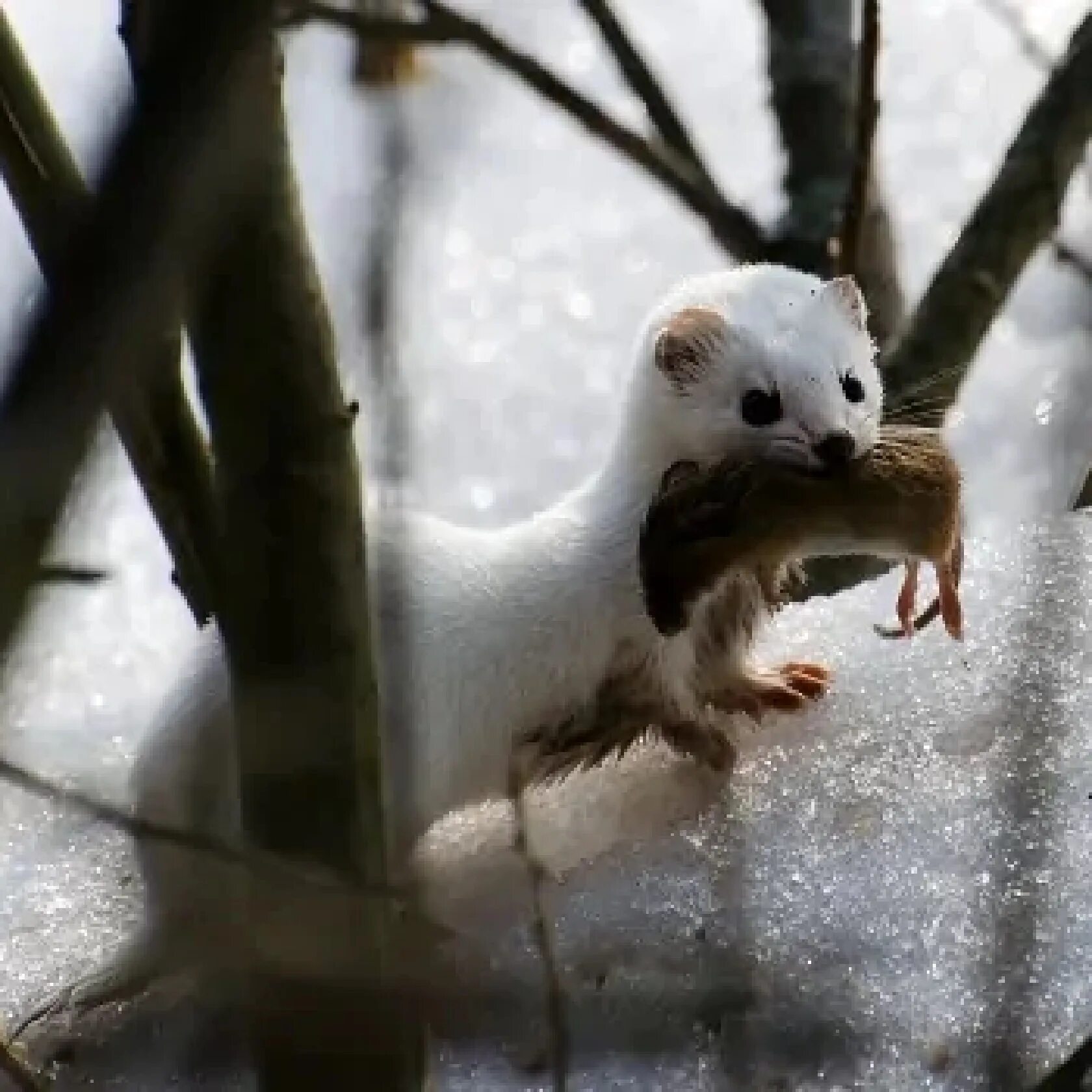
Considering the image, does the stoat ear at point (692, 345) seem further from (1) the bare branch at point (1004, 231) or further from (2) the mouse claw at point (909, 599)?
(1) the bare branch at point (1004, 231)

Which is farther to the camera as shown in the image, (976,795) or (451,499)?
(451,499)

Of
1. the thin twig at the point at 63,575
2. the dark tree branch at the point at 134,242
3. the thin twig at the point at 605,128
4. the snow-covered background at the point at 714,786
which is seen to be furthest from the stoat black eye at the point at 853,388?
the dark tree branch at the point at 134,242

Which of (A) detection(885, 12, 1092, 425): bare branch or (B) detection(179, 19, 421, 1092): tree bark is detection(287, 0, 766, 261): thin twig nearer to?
(A) detection(885, 12, 1092, 425): bare branch

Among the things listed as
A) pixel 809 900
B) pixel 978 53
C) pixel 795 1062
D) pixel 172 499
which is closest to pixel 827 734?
pixel 809 900

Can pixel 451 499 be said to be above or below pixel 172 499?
below

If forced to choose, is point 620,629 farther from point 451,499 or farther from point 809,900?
point 451,499

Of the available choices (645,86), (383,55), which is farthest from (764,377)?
(645,86)
